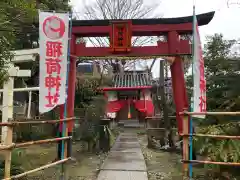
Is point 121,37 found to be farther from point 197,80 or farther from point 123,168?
point 123,168

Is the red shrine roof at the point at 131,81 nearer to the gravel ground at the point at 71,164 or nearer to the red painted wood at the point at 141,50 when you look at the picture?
the gravel ground at the point at 71,164

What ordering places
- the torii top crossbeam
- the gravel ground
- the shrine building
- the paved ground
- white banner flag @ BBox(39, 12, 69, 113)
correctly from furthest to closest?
the shrine building < the torii top crossbeam < the gravel ground < the paved ground < white banner flag @ BBox(39, 12, 69, 113)

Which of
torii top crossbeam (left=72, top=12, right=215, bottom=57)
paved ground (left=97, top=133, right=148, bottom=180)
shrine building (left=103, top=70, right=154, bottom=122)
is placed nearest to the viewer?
paved ground (left=97, top=133, right=148, bottom=180)

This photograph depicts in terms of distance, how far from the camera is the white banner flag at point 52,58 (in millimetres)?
4910

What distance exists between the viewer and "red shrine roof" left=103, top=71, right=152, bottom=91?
19141 mm

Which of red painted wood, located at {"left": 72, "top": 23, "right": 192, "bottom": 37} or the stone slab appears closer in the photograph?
the stone slab

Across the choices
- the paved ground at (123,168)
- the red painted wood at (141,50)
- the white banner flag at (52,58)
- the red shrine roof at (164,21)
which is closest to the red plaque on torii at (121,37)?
the red painted wood at (141,50)

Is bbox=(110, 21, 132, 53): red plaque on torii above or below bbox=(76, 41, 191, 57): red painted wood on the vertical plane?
above

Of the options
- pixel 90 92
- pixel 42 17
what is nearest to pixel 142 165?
pixel 42 17

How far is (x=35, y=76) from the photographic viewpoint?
48.0 ft

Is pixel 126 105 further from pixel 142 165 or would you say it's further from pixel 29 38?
pixel 142 165

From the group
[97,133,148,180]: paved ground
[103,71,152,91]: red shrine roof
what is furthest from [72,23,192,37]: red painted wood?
[103,71,152,91]: red shrine roof

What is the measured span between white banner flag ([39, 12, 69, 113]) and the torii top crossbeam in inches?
86.9

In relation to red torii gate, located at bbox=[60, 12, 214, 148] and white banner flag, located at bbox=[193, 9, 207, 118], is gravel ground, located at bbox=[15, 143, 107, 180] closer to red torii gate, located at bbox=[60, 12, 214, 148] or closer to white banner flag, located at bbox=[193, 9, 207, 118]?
red torii gate, located at bbox=[60, 12, 214, 148]
